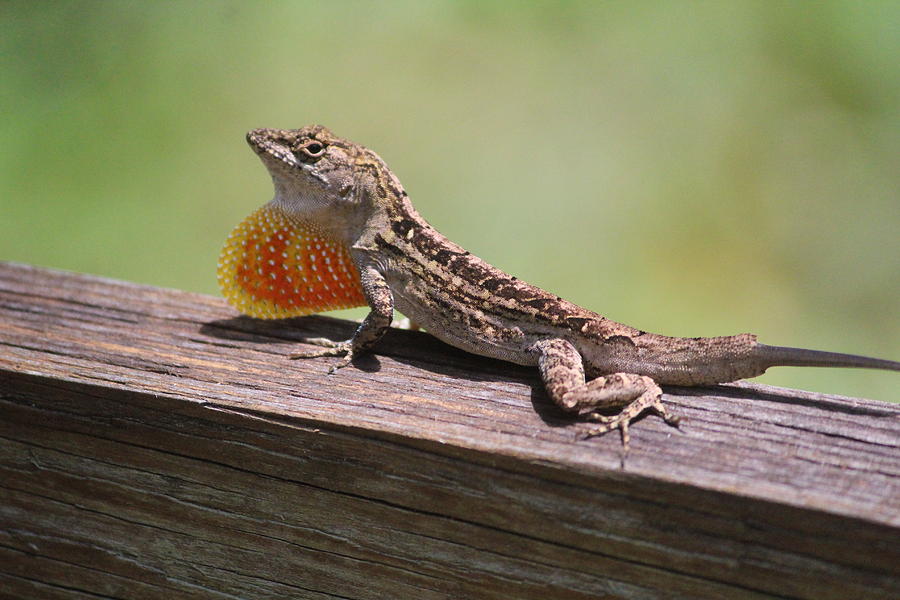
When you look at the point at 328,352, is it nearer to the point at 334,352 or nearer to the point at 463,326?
the point at 334,352

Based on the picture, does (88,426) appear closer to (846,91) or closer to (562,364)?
(562,364)

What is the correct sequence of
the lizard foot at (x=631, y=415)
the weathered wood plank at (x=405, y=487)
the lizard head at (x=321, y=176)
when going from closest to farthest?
1. the weathered wood plank at (x=405, y=487)
2. the lizard foot at (x=631, y=415)
3. the lizard head at (x=321, y=176)

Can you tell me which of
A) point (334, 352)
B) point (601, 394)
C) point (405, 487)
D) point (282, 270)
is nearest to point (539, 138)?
point (282, 270)

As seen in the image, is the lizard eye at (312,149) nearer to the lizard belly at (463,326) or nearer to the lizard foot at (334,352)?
the lizard belly at (463,326)

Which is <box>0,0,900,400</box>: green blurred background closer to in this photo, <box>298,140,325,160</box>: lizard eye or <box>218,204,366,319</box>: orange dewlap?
<box>218,204,366,319</box>: orange dewlap

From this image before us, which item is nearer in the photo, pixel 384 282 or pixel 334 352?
pixel 334 352

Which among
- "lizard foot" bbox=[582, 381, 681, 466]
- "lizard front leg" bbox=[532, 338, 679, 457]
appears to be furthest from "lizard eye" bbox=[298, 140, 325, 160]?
"lizard foot" bbox=[582, 381, 681, 466]

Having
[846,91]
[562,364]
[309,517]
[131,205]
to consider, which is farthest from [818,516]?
[131,205]

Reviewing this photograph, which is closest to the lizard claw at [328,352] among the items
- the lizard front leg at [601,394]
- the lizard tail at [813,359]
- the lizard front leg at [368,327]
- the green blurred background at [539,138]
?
the lizard front leg at [368,327]
